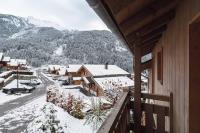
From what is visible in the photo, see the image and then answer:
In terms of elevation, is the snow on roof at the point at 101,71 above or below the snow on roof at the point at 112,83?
above

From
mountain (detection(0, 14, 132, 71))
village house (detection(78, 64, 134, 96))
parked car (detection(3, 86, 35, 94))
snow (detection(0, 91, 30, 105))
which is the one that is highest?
mountain (detection(0, 14, 132, 71))

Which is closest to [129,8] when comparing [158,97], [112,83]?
[158,97]

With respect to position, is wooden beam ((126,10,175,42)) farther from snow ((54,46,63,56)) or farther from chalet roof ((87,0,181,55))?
snow ((54,46,63,56))

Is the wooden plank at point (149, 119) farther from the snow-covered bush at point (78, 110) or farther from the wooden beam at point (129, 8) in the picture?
the snow-covered bush at point (78, 110)

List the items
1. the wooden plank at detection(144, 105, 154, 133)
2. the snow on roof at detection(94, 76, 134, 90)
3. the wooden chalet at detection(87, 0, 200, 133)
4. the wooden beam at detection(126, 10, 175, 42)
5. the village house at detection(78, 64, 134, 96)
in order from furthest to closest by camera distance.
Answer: the village house at detection(78, 64, 134, 96)
the snow on roof at detection(94, 76, 134, 90)
the wooden plank at detection(144, 105, 154, 133)
the wooden beam at detection(126, 10, 175, 42)
the wooden chalet at detection(87, 0, 200, 133)

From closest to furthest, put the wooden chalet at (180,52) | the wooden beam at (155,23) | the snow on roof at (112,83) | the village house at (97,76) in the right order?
1. the wooden chalet at (180,52)
2. the wooden beam at (155,23)
3. the snow on roof at (112,83)
4. the village house at (97,76)

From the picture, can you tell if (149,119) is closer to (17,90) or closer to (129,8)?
(129,8)

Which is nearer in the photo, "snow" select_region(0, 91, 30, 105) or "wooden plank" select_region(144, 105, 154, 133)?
"wooden plank" select_region(144, 105, 154, 133)

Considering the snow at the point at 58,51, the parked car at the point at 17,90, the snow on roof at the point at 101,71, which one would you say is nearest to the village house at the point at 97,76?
the snow on roof at the point at 101,71

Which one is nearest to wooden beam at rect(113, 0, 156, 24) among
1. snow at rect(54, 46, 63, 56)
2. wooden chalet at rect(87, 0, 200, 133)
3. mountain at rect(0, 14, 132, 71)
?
wooden chalet at rect(87, 0, 200, 133)

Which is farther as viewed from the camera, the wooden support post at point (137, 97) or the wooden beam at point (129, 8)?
the wooden support post at point (137, 97)

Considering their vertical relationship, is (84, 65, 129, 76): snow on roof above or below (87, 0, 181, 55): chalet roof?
below

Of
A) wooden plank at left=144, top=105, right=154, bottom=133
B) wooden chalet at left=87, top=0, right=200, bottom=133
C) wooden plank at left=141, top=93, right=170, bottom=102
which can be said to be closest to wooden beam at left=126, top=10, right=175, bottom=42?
wooden chalet at left=87, top=0, right=200, bottom=133

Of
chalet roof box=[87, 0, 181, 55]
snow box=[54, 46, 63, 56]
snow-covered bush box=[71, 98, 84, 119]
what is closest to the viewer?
chalet roof box=[87, 0, 181, 55]
